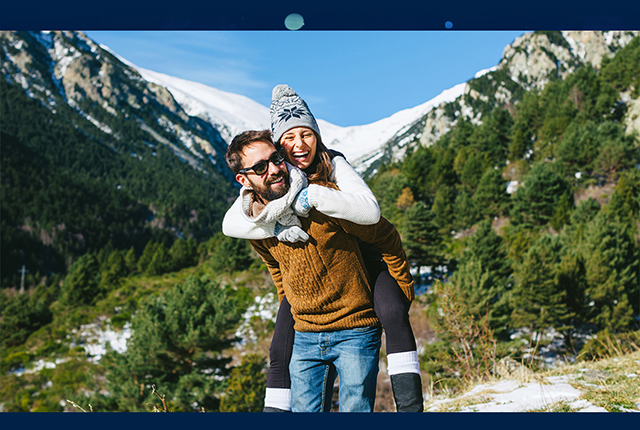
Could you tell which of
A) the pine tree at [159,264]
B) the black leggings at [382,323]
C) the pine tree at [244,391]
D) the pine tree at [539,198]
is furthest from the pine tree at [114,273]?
the black leggings at [382,323]

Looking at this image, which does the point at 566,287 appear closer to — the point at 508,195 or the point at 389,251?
the point at 508,195

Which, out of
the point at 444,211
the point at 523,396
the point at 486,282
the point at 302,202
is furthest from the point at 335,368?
the point at 444,211

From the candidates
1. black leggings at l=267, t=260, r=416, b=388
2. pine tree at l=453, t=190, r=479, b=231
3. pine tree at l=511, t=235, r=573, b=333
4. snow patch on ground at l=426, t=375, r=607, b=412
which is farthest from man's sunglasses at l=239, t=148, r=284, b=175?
pine tree at l=453, t=190, r=479, b=231

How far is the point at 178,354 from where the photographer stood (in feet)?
53.4

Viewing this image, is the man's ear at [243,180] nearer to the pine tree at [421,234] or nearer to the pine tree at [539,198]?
the pine tree at [421,234]

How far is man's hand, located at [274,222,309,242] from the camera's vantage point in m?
1.63

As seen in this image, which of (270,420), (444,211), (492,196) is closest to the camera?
(270,420)

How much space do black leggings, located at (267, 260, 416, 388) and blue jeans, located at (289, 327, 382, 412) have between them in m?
0.05

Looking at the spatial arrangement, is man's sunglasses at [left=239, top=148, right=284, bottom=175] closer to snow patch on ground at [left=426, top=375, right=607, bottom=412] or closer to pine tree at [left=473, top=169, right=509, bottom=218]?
snow patch on ground at [left=426, top=375, right=607, bottom=412]

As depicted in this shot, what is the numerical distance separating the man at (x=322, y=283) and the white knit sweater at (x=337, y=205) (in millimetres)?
58

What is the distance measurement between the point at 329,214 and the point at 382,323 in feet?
1.53

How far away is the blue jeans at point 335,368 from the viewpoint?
5.57ft
